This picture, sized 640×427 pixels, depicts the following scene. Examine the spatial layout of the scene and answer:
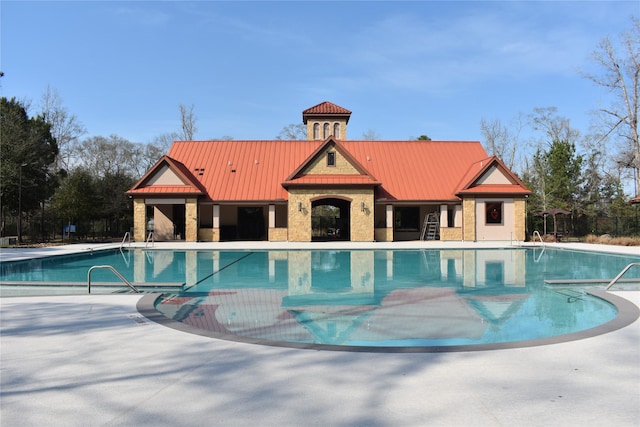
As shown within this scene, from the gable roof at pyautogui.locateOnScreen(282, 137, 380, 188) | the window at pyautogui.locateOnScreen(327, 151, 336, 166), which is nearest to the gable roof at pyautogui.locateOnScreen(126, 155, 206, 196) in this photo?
the gable roof at pyautogui.locateOnScreen(282, 137, 380, 188)

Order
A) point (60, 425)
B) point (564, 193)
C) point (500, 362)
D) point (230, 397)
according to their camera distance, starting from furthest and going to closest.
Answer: point (564, 193) < point (500, 362) < point (230, 397) < point (60, 425)

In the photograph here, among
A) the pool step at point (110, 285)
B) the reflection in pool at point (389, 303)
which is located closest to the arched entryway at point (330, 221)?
the reflection in pool at point (389, 303)

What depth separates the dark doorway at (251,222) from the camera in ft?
102

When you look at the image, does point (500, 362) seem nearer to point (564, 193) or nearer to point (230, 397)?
point (230, 397)

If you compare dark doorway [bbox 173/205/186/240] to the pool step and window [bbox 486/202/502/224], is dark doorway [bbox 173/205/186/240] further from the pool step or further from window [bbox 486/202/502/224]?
window [bbox 486/202/502/224]

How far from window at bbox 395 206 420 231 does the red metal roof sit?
217 cm

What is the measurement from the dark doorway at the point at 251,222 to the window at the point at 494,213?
14566 millimetres

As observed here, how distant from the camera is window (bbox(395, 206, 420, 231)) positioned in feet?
104

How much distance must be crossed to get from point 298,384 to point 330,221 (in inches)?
1298

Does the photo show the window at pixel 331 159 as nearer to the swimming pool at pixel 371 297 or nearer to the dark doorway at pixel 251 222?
the dark doorway at pixel 251 222

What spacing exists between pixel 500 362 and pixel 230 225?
88.9 feet

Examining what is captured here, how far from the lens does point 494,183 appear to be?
94.5ft

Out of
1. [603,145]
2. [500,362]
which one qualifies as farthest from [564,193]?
[500,362]

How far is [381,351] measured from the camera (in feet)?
16.7
